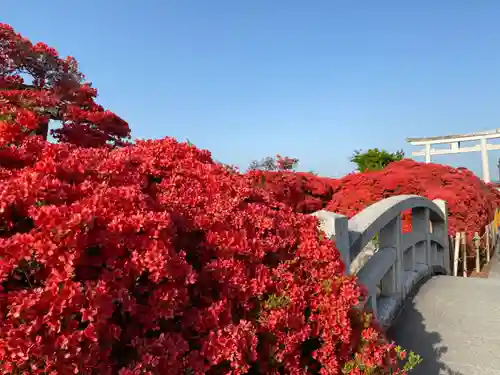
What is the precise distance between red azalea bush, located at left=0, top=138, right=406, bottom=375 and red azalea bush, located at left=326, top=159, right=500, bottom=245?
247 inches

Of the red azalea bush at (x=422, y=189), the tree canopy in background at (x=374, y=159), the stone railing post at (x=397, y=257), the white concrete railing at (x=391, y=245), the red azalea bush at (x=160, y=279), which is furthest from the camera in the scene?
the tree canopy in background at (x=374, y=159)

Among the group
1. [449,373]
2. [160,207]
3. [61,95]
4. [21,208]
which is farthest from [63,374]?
[61,95]

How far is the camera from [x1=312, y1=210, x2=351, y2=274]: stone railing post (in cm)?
285

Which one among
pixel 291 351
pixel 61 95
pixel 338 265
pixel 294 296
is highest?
A: pixel 61 95

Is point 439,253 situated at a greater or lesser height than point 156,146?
lesser

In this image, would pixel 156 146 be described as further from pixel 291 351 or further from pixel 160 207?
pixel 291 351

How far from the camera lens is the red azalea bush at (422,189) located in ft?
28.9

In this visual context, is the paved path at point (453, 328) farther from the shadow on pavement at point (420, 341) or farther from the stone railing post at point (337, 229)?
the stone railing post at point (337, 229)

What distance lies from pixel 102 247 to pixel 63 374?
1.71 ft

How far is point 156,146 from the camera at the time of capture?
124 inches

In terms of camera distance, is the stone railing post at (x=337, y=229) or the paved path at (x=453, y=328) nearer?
the stone railing post at (x=337, y=229)

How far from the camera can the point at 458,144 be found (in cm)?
2544

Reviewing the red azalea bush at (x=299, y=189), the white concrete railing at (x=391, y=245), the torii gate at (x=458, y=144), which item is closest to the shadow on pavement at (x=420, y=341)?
the white concrete railing at (x=391, y=245)

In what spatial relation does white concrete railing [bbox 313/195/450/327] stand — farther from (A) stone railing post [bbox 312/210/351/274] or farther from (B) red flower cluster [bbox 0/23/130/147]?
(B) red flower cluster [bbox 0/23/130/147]
